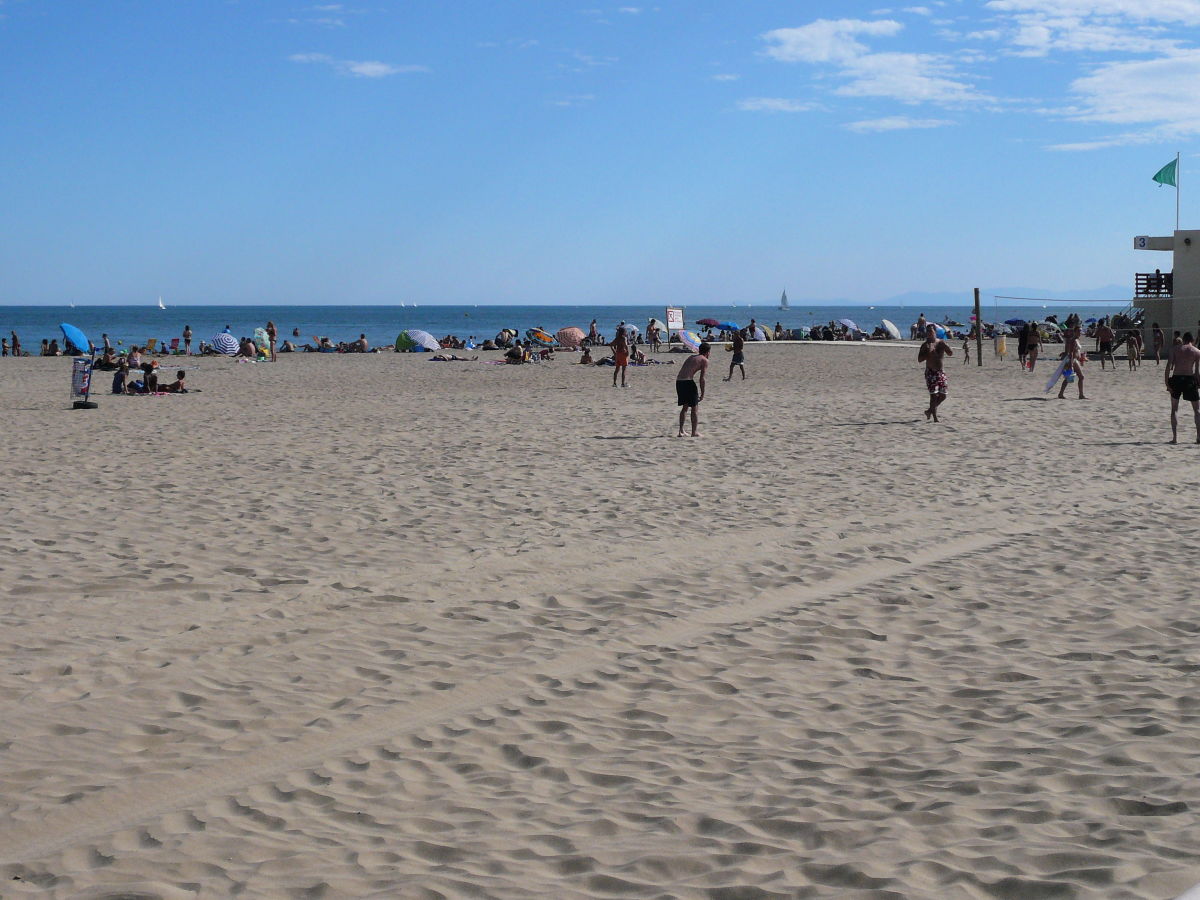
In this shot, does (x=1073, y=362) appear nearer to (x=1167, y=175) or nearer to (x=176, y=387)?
(x=176, y=387)

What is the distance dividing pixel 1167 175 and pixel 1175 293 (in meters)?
7.30

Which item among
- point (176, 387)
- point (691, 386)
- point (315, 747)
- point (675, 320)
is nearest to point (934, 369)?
point (691, 386)

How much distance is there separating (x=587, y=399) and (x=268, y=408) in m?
5.85

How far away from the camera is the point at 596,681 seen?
5270 millimetres

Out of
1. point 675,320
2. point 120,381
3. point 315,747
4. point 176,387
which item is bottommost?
point 315,747

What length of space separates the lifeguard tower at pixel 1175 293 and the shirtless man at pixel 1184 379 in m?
25.0

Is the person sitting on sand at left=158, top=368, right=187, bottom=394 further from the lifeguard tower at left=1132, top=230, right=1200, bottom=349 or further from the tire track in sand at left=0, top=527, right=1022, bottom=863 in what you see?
the lifeguard tower at left=1132, top=230, right=1200, bottom=349

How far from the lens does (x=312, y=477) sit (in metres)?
11.0

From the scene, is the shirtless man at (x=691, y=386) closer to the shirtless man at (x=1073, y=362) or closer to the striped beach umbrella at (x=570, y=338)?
the shirtless man at (x=1073, y=362)

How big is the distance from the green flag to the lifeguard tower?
443 cm

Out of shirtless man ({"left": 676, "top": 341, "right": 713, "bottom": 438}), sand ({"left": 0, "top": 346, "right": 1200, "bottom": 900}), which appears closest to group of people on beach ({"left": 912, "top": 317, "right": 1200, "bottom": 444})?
sand ({"left": 0, "top": 346, "right": 1200, "bottom": 900})

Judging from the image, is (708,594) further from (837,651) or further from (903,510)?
(903,510)

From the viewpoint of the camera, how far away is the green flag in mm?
42594

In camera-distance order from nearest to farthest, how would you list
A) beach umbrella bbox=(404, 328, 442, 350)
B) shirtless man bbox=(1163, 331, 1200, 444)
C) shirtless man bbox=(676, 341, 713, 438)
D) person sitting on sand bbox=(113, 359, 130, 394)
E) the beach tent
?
1. shirtless man bbox=(1163, 331, 1200, 444)
2. shirtless man bbox=(676, 341, 713, 438)
3. person sitting on sand bbox=(113, 359, 130, 394)
4. the beach tent
5. beach umbrella bbox=(404, 328, 442, 350)
